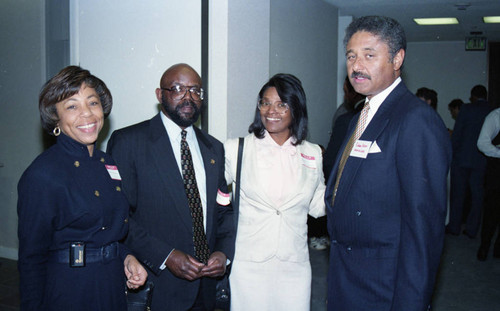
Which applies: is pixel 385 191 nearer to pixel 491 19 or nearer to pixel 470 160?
pixel 470 160

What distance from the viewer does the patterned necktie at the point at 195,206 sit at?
241 cm

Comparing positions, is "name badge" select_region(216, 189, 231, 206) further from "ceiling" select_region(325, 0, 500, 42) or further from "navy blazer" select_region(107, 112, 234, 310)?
"ceiling" select_region(325, 0, 500, 42)

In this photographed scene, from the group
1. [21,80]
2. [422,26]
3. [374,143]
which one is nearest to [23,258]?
[374,143]

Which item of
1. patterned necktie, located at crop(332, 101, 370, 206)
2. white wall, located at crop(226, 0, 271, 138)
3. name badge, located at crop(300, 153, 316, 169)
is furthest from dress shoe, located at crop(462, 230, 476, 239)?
patterned necktie, located at crop(332, 101, 370, 206)

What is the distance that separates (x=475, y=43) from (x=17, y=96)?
32.4 feet

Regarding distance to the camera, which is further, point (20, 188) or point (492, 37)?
point (492, 37)

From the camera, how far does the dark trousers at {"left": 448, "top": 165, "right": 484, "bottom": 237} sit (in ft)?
21.9

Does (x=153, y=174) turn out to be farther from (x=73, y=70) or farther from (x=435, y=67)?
(x=435, y=67)

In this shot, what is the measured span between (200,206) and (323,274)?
3.01 meters

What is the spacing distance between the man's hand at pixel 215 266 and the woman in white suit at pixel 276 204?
19cm

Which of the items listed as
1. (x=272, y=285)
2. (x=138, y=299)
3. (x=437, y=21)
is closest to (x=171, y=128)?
(x=138, y=299)

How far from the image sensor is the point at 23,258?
1.78m

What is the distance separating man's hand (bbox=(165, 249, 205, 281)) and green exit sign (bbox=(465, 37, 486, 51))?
34.4ft

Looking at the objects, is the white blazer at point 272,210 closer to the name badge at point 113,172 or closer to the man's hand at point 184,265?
the man's hand at point 184,265
